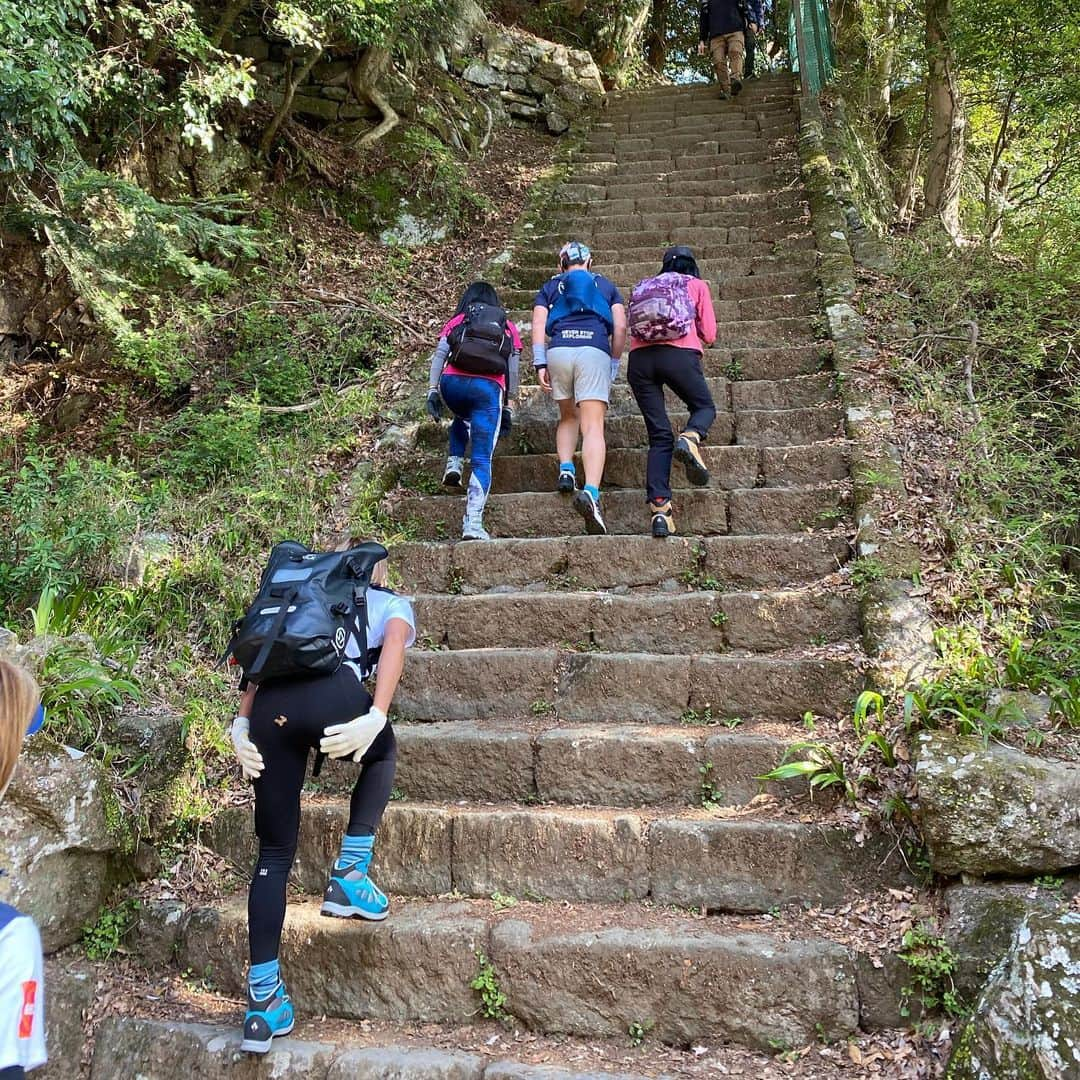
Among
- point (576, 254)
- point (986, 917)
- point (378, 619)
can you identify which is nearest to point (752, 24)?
point (576, 254)

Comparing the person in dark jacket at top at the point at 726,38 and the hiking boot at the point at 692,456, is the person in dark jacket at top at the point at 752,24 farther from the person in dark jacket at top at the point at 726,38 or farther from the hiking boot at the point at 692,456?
the hiking boot at the point at 692,456

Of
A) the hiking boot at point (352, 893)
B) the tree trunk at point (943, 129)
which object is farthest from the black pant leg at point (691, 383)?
the tree trunk at point (943, 129)

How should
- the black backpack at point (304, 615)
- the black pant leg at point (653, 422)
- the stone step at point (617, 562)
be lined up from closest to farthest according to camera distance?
1. the black backpack at point (304, 615)
2. the stone step at point (617, 562)
3. the black pant leg at point (653, 422)

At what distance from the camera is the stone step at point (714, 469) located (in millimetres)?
5203

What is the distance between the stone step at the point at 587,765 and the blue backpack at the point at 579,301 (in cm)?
254

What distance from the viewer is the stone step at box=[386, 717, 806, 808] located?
11.4ft

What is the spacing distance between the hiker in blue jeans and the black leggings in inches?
93.6

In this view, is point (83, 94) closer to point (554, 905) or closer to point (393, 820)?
point (393, 820)

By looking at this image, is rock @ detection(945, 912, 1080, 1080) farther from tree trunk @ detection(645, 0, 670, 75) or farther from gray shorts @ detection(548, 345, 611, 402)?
tree trunk @ detection(645, 0, 670, 75)

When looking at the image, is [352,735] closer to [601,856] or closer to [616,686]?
[601,856]

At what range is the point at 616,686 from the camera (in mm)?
3982

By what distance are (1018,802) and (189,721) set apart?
3208 mm

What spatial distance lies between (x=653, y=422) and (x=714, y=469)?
641 millimetres

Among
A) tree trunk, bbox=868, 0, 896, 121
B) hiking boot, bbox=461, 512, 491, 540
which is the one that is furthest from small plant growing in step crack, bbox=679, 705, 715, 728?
tree trunk, bbox=868, 0, 896, 121
